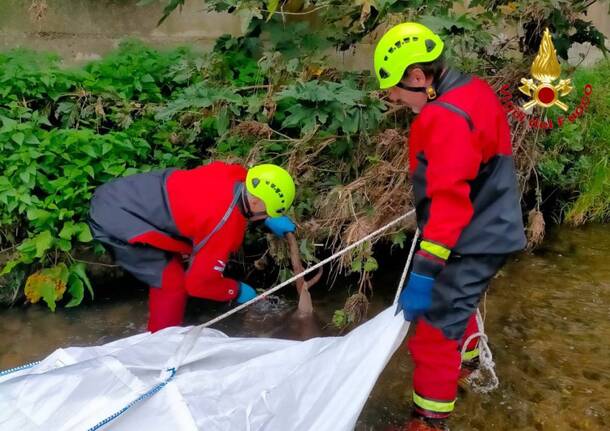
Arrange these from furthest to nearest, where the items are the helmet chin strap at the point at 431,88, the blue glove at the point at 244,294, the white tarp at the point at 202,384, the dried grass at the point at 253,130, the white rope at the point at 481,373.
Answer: the dried grass at the point at 253,130 < the blue glove at the point at 244,294 < the white rope at the point at 481,373 < the helmet chin strap at the point at 431,88 < the white tarp at the point at 202,384

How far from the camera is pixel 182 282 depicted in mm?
3287

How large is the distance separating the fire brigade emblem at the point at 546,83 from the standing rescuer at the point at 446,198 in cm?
58

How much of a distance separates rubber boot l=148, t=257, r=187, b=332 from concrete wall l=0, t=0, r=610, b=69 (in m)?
2.33

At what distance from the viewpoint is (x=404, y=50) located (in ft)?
7.78

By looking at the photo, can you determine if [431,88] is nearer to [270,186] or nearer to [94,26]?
[270,186]

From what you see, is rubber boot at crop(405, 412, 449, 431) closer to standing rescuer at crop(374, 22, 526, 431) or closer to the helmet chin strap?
standing rescuer at crop(374, 22, 526, 431)

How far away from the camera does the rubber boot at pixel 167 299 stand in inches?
127

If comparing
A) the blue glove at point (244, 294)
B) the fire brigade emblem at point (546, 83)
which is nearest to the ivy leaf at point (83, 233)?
the blue glove at point (244, 294)

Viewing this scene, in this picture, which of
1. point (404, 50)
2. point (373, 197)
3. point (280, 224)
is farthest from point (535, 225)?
point (404, 50)

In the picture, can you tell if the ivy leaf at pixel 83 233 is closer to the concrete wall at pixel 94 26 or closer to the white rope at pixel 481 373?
the concrete wall at pixel 94 26

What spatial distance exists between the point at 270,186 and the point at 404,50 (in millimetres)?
949

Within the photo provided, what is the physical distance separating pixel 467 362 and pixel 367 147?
149 cm

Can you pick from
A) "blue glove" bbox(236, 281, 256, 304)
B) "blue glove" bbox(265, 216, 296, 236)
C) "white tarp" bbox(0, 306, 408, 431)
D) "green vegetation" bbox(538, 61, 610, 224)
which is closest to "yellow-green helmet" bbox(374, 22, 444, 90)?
"white tarp" bbox(0, 306, 408, 431)

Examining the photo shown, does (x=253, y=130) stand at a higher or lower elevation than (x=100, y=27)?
lower
